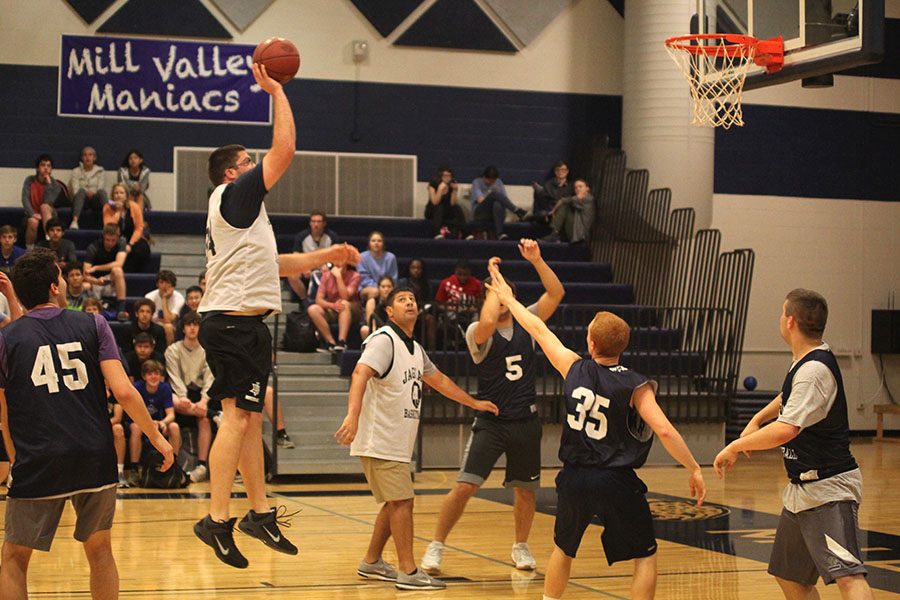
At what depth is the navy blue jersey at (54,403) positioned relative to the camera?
4.67m

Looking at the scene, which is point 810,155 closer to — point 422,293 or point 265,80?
point 422,293

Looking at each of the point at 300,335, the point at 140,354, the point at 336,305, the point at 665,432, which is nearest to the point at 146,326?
the point at 140,354

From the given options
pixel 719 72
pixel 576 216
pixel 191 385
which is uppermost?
pixel 719 72

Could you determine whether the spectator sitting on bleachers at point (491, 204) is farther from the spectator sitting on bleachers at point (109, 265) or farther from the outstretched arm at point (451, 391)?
the outstretched arm at point (451, 391)

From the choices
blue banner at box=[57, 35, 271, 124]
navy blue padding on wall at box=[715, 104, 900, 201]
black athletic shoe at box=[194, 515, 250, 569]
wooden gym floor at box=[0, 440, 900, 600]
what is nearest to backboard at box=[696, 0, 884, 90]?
wooden gym floor at box=[0, 440, 900, 600]

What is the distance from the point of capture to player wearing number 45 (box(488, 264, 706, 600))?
529cm

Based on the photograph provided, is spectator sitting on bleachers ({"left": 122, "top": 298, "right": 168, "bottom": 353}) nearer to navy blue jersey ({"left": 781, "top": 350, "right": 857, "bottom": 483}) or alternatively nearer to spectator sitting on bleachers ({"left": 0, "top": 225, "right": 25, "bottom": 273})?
spectator sitting on bleachers ({"left": 0, "top": 225, "right": 25, "bottom": 273})

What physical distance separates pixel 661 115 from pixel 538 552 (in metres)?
9.63

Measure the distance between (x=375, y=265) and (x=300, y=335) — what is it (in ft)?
3.92

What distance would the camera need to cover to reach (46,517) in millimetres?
4730

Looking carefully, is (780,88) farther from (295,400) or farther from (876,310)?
(295,400)

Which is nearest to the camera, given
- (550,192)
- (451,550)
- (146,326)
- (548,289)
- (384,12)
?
(548,289)

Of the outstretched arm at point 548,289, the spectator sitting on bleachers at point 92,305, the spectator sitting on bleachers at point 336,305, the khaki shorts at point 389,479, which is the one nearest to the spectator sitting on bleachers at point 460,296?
the spectator sitting on bleachers at point 336,305

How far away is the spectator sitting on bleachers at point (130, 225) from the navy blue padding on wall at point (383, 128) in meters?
1.78
